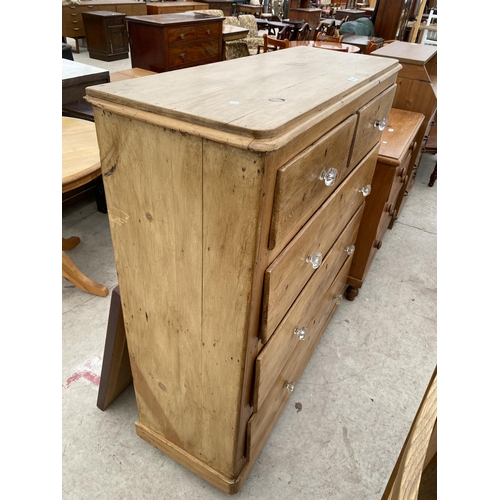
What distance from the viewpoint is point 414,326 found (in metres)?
2.29

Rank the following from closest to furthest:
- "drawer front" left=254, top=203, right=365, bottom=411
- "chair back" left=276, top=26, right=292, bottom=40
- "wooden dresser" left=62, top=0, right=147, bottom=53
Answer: "drawer front" left=254, top=203, right=365, bottom=411 < "chair back" left=276, top=26, right=292, bottom=40 < "wooden dresser" left=62, top=0, right=147, bottom=53

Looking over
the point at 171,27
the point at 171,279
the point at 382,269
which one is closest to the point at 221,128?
the point at 171,279

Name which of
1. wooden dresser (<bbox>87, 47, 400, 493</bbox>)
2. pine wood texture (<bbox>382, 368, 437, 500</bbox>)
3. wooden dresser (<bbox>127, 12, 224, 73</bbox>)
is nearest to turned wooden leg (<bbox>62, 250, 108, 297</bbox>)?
wooden dresser (<bbox>87, 47, 400, 493</bbox>)

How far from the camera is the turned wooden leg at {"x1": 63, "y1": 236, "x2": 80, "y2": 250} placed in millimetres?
2562

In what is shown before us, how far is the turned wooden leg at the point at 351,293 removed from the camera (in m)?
2.38

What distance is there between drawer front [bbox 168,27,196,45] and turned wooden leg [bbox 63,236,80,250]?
257 centimetres

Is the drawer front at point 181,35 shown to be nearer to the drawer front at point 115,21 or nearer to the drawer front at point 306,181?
the drawer front at point 115,21

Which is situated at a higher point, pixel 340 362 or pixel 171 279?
pixel 171 279

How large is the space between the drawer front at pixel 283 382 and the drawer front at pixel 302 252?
1.25 feet

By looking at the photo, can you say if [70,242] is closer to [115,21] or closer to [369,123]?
[369,123]

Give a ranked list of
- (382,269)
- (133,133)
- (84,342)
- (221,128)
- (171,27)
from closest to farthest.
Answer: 1. (221,128)
2. (133,133)
3. (84,342)
4. (382,269)
5. (171,27)

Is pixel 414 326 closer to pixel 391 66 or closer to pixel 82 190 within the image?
pixel 391 66

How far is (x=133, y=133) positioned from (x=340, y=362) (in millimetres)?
1653

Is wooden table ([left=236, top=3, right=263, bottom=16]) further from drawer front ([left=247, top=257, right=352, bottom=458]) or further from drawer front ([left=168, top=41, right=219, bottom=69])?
drawer front ([left=247, top=257, right=352, bottom=458])
